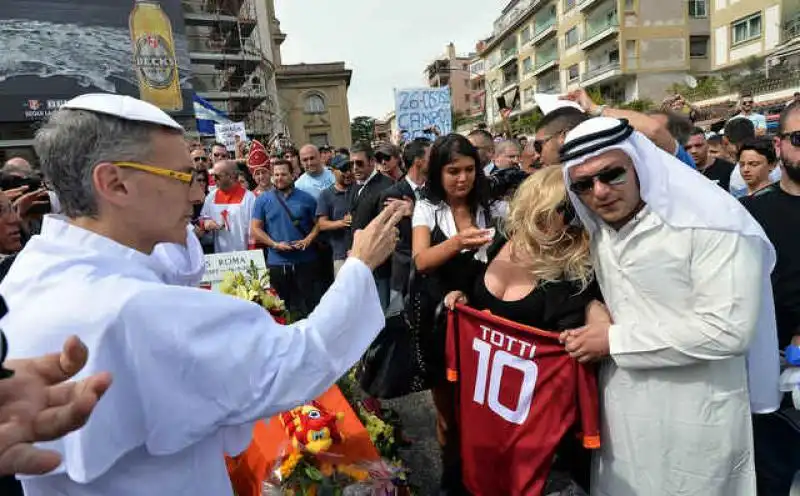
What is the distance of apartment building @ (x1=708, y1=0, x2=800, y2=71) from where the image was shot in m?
26.4

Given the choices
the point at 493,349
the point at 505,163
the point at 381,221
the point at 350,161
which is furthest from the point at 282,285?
the point at 381,221

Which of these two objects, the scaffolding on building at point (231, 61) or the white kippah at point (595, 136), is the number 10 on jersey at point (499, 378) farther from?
the scaffolding on building at point (231, 61)

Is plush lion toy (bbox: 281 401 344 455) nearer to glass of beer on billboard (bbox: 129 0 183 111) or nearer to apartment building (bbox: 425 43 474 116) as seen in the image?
glass of beer on billboard (bbox: 129 0 183 111)

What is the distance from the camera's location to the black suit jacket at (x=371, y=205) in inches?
171

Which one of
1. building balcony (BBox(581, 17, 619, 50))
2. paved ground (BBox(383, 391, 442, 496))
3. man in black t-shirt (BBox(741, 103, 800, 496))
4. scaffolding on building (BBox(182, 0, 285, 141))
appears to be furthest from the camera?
building balcony (BBox(581, 17, 619, 50))

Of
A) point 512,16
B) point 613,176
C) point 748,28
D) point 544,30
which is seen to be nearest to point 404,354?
point 613,176

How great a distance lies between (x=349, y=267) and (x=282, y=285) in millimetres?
4104

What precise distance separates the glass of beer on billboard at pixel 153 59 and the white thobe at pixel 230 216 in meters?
24.9

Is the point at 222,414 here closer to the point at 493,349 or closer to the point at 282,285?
the point at 493,349

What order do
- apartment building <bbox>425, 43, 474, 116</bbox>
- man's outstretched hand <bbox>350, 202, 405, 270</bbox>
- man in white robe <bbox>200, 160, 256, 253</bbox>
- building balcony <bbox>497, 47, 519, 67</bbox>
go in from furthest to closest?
apartment building <bbox>425, 43, 474, 116</bbox> → building balcony <bbox>497, 47, 519, 67</bbox> → man in white robe <bbox>200, 160, 256, 253</bbox> → man's outstretched hand <bbox>350, 202, 405, 270</bbox>

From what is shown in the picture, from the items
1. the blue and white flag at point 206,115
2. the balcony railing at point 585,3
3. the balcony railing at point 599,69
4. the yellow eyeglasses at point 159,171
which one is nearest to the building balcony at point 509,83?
the balcony railing at point 585,3

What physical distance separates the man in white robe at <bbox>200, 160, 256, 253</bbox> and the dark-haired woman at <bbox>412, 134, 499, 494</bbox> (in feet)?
9.81

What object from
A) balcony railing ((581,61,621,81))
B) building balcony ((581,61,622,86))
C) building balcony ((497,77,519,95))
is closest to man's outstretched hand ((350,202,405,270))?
building balcony ((581,61,622,86))

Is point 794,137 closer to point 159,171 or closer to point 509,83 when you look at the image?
point 159,171
